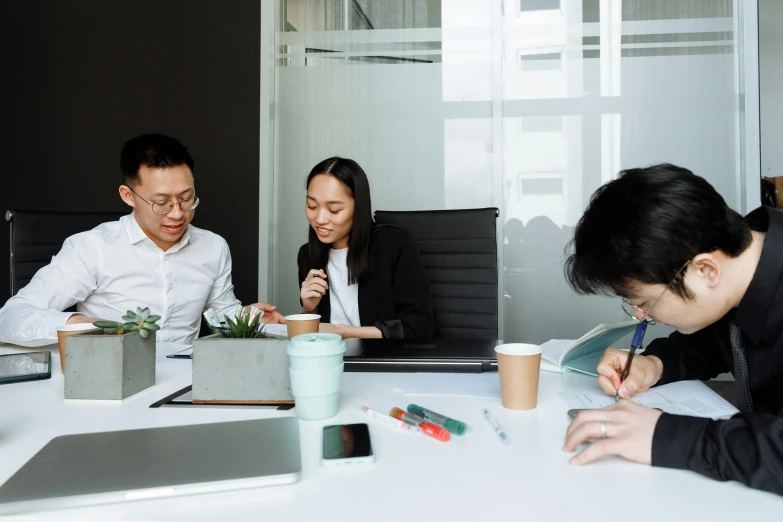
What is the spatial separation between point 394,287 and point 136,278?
35.3 inches

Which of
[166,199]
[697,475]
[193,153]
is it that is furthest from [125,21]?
[697,475]

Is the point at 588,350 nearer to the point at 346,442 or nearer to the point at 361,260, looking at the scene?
the point at 346,442

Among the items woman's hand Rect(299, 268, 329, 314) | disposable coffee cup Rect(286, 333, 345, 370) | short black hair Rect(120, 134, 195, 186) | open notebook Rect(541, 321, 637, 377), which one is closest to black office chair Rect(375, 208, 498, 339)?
woman's hand Rect(299, 268, 329, 314)

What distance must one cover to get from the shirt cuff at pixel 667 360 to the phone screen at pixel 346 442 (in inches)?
24.7

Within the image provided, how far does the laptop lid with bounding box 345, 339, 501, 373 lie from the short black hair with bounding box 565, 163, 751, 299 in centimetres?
39

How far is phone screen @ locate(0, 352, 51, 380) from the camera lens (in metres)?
1.06

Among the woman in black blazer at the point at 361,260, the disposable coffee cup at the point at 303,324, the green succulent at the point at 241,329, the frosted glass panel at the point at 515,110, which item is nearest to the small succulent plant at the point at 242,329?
the green succulent at the point at 241,329

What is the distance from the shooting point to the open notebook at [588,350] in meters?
1.09

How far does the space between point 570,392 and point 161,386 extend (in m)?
0.76

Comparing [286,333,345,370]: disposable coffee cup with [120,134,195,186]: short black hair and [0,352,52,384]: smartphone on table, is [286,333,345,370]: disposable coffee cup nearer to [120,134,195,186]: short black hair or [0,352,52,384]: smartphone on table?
[0,352,52,384]: smartphone on table

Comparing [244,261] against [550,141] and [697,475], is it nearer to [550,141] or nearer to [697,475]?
[550,141]

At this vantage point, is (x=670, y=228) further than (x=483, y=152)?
No

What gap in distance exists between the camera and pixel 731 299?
88 centimetres

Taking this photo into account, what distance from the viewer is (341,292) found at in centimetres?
211
